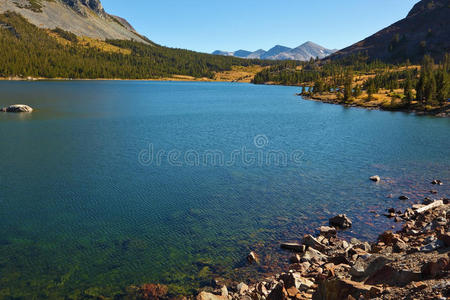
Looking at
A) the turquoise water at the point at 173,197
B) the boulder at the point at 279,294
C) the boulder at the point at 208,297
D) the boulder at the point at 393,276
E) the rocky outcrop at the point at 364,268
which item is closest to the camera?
the rocky outcrop at the point at 364,268

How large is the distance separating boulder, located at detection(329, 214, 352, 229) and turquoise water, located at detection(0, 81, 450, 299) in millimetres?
733

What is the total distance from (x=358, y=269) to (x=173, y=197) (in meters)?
20.6

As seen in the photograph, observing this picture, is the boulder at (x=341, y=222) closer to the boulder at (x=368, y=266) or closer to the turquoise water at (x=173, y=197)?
the turquoise water at (x=173, y=197)

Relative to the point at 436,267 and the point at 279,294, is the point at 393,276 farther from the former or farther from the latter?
the point at 279,294

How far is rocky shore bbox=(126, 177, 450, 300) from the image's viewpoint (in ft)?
45.5

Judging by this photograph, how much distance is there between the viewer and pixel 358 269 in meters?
17.4

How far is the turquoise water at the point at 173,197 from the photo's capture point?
840 inches

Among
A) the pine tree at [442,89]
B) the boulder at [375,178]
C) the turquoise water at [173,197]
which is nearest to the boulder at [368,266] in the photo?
the turquoise water at [173,197]

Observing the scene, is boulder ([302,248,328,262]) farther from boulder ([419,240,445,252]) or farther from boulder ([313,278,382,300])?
boulder ([313,278,382,300])

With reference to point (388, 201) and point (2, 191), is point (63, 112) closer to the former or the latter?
point (2, 191)

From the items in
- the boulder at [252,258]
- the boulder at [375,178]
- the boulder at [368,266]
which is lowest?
the boulder at [252,258]

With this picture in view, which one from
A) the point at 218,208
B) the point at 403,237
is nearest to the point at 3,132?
the point at 218,208

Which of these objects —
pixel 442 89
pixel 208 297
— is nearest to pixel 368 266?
pixel 208 297

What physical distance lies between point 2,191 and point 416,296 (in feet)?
122
